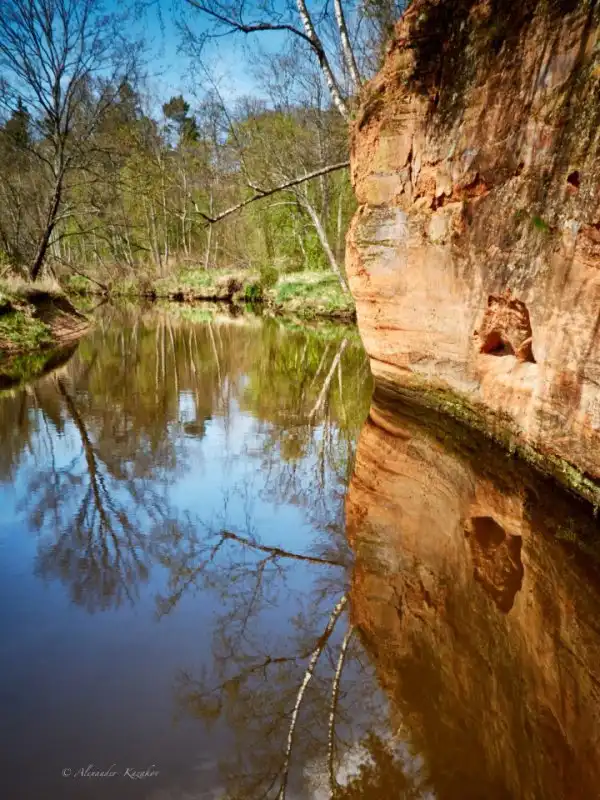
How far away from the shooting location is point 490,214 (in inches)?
251

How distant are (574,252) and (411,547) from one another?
3.07 m

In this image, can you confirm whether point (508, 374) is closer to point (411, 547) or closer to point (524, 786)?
point (411, 547)

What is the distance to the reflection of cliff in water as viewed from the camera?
8.07 ft

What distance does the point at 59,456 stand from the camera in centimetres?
598

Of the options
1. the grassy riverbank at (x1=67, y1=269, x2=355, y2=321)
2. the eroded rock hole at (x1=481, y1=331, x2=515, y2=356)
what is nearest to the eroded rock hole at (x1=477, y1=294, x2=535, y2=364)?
the eroded rock hole at (x1=481, y1=331, x2=515, y2=356)

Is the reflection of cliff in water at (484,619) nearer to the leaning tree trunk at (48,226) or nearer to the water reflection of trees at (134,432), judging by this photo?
the water reflection of trees at (134,432)

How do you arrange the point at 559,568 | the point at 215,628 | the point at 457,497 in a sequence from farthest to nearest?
1. the point at 457,497
2. the point at 559,568
3. the point at 215,628

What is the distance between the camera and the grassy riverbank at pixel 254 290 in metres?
22.5

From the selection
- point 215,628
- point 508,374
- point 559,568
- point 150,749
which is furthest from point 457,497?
point 150,749

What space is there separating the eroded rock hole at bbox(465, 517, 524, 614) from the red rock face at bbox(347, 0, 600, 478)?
1016mm

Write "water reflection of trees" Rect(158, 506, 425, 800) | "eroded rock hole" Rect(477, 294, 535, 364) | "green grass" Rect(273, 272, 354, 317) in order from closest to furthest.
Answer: "water reflection of trees" Rect(158, 506, 425, 800) < "eroded rock hole" Rect(477, 294, 535, 364) < "green grass" Rect(273, 272, 354, 317)

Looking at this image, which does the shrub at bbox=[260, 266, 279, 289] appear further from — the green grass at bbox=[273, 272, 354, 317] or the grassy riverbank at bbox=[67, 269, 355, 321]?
the green grass at bbox=[273, 272, 354, 317]

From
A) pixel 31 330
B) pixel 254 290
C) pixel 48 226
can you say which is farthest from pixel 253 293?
pixel 31 330

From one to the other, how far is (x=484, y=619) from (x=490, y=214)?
15.7ft
